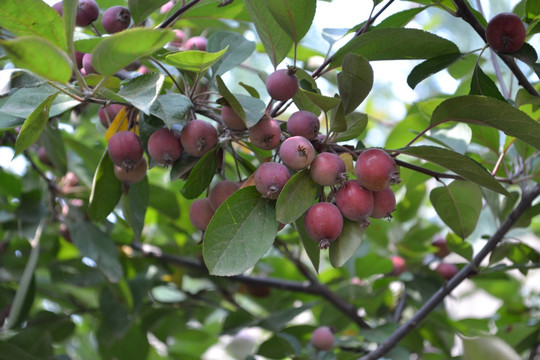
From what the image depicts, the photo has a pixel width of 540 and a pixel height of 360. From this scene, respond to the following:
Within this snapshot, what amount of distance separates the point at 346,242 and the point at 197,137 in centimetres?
30

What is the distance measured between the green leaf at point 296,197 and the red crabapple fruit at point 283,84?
14cm

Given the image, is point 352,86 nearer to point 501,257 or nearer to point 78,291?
point 501,257

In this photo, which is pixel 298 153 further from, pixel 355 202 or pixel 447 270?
pixel 447 270

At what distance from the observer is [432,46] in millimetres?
1083

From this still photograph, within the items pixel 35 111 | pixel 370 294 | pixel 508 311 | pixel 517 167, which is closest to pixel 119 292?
pixel 370 294

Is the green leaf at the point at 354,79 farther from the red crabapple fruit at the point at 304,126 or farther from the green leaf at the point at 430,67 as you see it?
the green leaf at the point at 430,67

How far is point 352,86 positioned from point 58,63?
43 cm

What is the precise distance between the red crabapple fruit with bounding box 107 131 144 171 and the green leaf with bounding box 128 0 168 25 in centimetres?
28

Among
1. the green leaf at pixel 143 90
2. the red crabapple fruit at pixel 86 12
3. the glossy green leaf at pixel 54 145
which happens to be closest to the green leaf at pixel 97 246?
the glossy green leaf at pixel 54 145

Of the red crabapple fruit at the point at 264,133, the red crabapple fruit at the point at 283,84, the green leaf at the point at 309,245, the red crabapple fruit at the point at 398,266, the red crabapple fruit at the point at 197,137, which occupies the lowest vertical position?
the red crabapple fruit at the point at 398,266

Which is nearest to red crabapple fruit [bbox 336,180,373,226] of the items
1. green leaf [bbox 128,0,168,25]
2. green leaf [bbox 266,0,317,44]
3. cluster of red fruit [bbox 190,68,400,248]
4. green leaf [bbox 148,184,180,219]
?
cluster of red fruit [bbox 190,68,400,248]

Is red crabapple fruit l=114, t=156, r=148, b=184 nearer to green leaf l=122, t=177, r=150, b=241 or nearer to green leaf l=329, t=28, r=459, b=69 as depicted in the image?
green leaf l=122, t=177, r=150, b=241

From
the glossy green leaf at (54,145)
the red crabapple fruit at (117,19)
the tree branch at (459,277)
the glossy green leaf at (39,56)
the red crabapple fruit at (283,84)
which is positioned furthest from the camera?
the glossy green leaf at (54,145)

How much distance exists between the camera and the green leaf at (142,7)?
1174 mm
